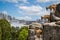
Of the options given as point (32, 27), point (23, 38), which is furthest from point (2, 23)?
point (32, 27)

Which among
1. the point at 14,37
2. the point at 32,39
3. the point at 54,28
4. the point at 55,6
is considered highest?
the point at 55,6

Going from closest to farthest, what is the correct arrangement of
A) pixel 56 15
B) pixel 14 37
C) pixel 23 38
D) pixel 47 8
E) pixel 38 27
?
1. pixel 56 15
2. pixel 47 8
3. pixel 38 27
4. pixel 23 38
5. pixel 14 37

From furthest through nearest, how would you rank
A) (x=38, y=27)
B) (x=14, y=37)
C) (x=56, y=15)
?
(x=14, y=37)
(x=38, y=27)
(x=56, y=15)

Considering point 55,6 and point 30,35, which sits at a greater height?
point 55,6

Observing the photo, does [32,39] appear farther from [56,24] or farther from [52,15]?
[56,24]

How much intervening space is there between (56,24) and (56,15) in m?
2.75

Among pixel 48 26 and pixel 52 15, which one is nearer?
pixel 48 26

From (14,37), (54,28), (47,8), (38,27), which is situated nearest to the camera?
(54,28)

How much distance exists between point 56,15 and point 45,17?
2270 millimetres

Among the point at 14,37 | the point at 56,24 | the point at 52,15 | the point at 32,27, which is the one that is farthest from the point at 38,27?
the point at 14,37

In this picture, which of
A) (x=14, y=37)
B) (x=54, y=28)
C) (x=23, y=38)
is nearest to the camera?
(x=54, y=28)

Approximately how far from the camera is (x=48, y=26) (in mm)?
27938

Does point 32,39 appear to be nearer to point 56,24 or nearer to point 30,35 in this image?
point 30,35

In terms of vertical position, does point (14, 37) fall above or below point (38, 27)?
below
